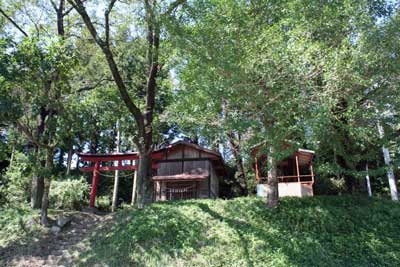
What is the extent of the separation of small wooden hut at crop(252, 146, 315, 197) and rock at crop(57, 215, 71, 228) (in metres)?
8.26

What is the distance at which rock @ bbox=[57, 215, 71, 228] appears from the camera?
10.6 meters

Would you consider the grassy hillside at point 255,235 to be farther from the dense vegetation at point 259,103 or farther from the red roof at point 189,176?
the red roof at point 189,176

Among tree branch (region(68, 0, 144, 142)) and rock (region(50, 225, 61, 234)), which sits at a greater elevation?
tree branch (region(68, 0, 144, 142))

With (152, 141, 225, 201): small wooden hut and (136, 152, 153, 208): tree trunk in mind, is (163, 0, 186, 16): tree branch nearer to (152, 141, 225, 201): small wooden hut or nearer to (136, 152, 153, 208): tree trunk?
(136, 152, 153, 208): tree trunk

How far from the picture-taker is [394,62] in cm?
722

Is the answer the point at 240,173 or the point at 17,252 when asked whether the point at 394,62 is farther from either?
the point at 240,173

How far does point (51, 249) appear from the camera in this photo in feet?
30.4

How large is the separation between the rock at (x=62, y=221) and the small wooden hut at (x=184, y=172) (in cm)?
606

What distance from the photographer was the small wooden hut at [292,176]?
1536cm

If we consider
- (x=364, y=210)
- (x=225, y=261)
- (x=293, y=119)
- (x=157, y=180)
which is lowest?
(x=225, y=261)

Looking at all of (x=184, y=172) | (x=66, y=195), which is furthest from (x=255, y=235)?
(x=66, y=195)

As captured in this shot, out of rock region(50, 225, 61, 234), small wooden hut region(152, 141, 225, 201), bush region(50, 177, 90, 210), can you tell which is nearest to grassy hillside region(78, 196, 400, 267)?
rock region(50, 225, 61, 234)

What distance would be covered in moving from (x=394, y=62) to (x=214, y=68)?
4435 mm

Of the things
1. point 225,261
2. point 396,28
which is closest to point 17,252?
point 225,261
